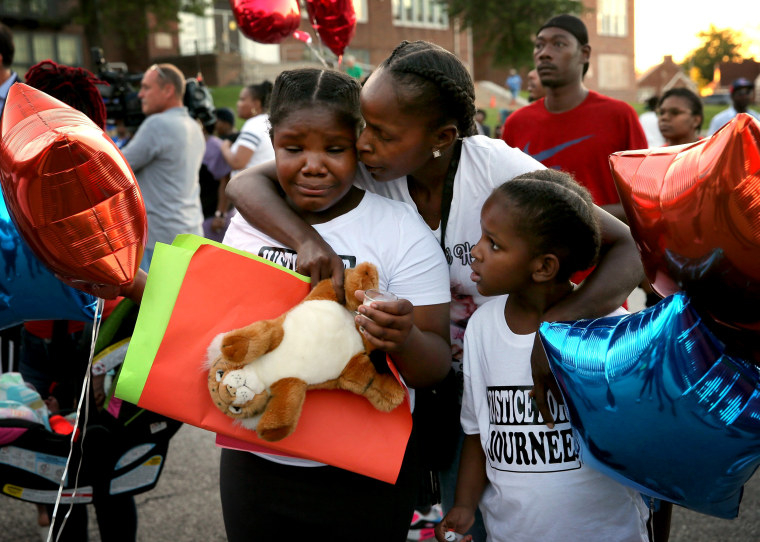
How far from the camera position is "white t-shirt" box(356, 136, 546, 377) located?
1805 millimetres

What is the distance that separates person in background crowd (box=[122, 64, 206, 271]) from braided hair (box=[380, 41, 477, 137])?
118 inches

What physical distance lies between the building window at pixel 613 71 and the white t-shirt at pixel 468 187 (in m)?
44.0

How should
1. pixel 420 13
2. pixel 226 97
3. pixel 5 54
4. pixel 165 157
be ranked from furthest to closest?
pixel 420 13, pixel 226 97, pixel 165 157, pixel 5 54

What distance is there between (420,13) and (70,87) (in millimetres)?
34781

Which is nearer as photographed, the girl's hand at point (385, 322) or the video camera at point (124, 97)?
the girl's hand at point (385, 322)

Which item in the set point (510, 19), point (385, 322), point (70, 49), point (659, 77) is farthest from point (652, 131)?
point (659, 77)

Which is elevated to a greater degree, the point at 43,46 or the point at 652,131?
the point at 43,46

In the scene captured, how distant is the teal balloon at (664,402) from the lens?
1.25 meters

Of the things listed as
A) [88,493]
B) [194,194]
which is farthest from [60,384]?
[194,194]

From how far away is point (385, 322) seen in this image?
136 cm

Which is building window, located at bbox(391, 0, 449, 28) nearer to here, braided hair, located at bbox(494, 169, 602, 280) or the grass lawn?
the grass lawn

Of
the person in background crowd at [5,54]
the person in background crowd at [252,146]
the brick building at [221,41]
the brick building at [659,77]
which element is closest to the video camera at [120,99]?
the person in background crowd at [252,146]

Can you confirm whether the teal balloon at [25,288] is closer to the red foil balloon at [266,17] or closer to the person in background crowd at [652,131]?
the red foil balloon at [266,17]

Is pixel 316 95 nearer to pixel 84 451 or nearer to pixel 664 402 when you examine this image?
pixel 664 402
